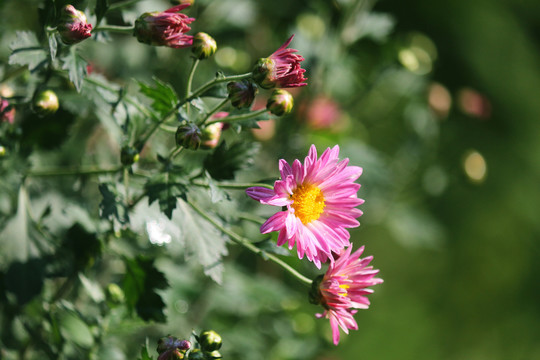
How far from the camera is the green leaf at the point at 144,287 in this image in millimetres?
689

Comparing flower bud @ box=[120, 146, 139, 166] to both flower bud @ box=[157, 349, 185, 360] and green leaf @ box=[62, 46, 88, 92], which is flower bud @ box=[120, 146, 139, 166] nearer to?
green leaf @ box=[62, 46, 88, 92]

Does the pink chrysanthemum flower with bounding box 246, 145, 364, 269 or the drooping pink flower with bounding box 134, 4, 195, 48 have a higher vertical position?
the drooping pink flower with bounding box 134, 4, 195, 48

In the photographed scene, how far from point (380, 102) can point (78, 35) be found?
1.14 m

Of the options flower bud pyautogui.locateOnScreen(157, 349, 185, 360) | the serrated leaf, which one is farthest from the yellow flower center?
flower bud pyautogui.locateOnScreen(157, 349, 185, 360)

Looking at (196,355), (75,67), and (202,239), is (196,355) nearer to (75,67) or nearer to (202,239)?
(202,239)

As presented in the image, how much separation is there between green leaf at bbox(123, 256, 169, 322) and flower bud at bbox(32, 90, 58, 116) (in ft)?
0.72

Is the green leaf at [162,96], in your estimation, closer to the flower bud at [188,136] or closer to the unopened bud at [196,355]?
the flower bud at [188,136]

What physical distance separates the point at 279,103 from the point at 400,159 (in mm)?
936

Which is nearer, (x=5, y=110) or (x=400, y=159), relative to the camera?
(x=5, y=110)

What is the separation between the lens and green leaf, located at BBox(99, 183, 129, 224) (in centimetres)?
59

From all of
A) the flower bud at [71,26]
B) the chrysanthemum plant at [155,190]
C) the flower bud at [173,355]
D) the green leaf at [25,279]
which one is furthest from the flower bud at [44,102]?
the flower bud at [173,355]

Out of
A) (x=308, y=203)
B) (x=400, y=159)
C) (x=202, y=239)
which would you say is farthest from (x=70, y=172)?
(x=400, y=159)

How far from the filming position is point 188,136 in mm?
583

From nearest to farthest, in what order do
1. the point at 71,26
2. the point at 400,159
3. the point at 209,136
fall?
the point at 71,26 → the point at 209,136 → the point at 400,159
